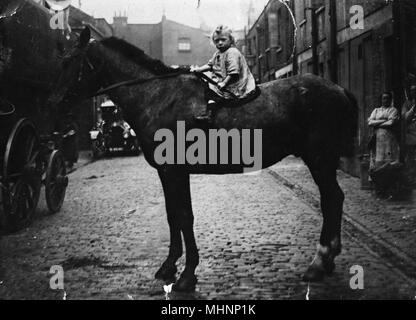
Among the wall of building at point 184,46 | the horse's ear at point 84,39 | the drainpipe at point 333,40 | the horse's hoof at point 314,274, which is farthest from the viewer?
the wall of building at point 184,46

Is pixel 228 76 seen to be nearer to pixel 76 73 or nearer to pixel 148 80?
pixel 148 80

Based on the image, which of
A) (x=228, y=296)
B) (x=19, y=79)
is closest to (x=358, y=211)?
(x=228, y=296)

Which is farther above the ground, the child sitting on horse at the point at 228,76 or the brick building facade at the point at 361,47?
the brick building facade at the point at 361,47

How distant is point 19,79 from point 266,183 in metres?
6.07

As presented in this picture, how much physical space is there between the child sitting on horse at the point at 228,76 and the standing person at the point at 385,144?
449 centimetres

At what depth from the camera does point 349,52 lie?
11523mm

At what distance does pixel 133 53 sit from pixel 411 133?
5.35 metres

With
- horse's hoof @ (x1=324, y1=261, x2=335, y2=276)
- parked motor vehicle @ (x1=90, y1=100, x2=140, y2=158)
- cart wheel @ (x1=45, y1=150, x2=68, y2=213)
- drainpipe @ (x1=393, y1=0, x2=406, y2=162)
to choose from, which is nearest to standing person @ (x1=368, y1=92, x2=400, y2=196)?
drainpipe @ (x1=393, y1=0, x2=406, y2=162)

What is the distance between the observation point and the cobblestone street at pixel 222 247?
4.36 m

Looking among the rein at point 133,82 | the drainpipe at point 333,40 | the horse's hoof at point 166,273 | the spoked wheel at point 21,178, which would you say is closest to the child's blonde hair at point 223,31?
the rein at point 133,82

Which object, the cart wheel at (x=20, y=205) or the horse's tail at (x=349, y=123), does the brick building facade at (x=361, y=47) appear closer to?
the horse's tail at (x=349, y=123)

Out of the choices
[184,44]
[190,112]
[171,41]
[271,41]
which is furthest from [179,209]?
[171,41]
